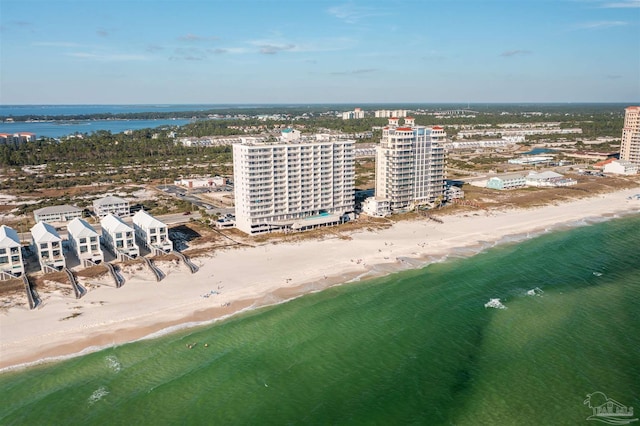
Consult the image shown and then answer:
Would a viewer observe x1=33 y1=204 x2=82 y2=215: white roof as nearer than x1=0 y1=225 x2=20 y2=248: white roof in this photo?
No

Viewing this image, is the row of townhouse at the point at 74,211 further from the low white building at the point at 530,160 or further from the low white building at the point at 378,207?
the low white building at the point at 530,160

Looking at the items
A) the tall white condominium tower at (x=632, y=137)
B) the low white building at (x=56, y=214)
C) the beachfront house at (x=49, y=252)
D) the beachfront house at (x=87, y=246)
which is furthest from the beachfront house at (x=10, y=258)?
the tall white condominium tower at (x=632, y=137)

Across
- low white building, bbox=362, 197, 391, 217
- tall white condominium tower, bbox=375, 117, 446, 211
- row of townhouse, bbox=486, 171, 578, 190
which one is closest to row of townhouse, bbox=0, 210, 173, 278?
low white building, bbox=362, 197, 391, 217

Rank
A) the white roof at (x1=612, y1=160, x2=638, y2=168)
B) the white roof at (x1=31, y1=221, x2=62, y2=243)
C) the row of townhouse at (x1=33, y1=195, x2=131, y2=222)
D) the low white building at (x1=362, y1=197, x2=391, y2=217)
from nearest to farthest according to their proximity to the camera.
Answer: the white roof at (x1=31, y1=221, x2=62, y2=243) < the row of townhouse at (x1=33, y1=195, x2=131, y2=222) < the low white building at (x1=362, y1=197, x2=391, y2=217) < the white roof at (x1=612, y1=160, x2=638, y2=168)

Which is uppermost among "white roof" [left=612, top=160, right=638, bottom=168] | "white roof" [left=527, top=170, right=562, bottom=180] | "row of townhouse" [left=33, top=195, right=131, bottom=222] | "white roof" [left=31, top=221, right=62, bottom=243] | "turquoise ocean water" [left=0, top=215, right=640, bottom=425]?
"white roof" [left=612, top=160, right=638, bottom=168]

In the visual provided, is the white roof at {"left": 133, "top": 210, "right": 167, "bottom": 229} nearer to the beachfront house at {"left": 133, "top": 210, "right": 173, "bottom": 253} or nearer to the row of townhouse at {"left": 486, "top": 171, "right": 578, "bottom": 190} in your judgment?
the beachfront house at {"left": 133, "top": 210, "right": 173, "bottom": 253}

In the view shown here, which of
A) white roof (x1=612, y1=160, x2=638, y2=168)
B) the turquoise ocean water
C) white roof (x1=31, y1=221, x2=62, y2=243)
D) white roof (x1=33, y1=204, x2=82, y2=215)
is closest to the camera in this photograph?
the turquoise ocean water

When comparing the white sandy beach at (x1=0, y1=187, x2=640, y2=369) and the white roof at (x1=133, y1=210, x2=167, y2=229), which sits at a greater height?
the white roof at (x1=133, y1=210, x2=167, y2=229)
